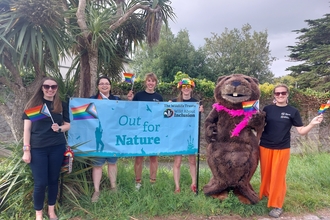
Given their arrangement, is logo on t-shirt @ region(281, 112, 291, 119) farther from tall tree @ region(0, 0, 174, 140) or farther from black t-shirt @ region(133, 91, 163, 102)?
tall tree @ region(0, 0, 174, 140)

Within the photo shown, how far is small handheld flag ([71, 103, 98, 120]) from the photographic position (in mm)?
3855

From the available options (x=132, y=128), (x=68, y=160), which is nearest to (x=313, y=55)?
(x=132, y=128)

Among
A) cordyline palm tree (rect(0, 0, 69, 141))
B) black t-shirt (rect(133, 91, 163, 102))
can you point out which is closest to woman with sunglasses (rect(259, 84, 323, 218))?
black t-shirt (rect(133, 91, 163, 102))

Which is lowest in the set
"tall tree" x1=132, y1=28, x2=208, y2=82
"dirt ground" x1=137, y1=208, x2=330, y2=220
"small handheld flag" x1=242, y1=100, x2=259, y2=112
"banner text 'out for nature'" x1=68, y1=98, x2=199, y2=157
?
"dirt ground" x1=137, y1=208, x2=330, y2=220

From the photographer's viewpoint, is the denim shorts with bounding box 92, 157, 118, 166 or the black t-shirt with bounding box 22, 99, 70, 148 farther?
the denim shorts with bounding box 92, 157, 118, 166

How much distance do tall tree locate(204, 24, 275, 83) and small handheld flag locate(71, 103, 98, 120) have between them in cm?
2071

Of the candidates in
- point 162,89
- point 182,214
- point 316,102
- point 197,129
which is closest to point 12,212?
point 182,214

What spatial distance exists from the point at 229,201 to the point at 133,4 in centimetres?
415

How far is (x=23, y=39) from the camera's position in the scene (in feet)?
11.4

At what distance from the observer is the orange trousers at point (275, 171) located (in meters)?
3.83

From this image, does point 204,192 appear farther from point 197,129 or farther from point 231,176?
point 197,129

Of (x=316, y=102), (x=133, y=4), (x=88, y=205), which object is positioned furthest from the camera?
(x=316, y=102)

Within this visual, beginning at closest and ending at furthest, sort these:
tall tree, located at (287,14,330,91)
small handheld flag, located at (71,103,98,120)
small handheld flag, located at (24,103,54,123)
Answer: small handheld flag, located at (24,103,54,123) → small handheld flag, located at (71,103,98,120) → tall tree, located at (287,14,330,91)

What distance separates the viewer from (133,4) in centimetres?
566
